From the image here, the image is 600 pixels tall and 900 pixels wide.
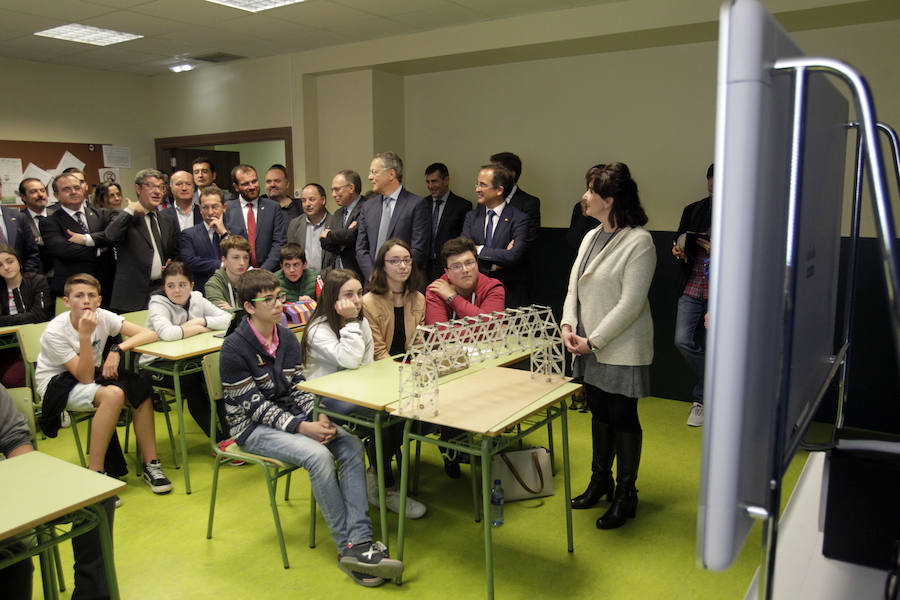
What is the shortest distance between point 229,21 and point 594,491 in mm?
4367

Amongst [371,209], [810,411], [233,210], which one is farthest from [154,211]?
[810,411]

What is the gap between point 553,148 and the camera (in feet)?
17.1

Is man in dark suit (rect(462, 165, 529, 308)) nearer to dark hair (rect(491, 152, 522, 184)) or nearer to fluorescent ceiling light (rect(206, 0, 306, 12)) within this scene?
dark hair (rect(491, 152, 522, 184))

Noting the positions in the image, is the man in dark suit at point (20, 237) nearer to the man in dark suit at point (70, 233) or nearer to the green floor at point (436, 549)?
the man in dark suit at point (70, 233)

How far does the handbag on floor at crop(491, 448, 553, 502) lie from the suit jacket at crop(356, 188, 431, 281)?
63.2 inches

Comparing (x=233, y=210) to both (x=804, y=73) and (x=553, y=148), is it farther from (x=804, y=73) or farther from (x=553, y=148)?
(x=804, y=73)

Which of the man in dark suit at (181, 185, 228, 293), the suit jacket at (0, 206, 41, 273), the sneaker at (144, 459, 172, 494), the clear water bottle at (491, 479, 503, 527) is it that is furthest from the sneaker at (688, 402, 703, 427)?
the suit jacket at (0, 206, 41, 273)

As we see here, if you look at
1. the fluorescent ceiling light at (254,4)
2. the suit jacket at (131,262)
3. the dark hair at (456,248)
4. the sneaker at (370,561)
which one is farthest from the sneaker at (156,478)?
the fluorescent ceiling light at (254,4)

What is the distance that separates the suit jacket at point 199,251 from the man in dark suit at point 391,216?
1166 millimetres

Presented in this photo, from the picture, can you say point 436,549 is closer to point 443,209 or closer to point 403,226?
point 403,226

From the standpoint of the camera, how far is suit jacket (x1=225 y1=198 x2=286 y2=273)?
5008 mm

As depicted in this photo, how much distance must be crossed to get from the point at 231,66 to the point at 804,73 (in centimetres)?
689

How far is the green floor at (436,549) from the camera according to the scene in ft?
8.05

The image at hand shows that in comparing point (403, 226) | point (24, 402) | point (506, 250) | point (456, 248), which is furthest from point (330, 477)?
point (506, 250)
